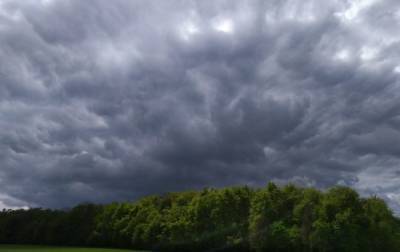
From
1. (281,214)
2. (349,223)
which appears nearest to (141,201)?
(281,214)

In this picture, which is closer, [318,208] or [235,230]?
[318,208]

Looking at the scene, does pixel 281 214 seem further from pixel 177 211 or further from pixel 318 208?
pixel 177 211

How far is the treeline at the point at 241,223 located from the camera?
106 m

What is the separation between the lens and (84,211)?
557 ft

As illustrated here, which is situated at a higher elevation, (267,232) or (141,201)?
(141,201)

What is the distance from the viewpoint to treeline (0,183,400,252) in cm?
10638

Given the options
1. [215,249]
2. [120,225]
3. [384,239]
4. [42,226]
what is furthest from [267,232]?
[42,226]

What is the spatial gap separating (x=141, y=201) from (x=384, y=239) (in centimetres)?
7489

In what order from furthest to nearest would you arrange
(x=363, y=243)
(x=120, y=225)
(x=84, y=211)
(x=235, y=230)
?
(x=84, y=211), (x=120, y=225), (x=235, y=230), (x=363, y=243)

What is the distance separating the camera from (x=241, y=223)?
12294 cm


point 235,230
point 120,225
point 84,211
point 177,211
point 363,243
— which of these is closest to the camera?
point 363,243

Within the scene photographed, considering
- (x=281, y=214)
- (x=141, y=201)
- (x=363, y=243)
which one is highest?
(x=141, y=201)

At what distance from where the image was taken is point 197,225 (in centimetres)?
12625

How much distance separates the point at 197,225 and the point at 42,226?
71146 millimetres
